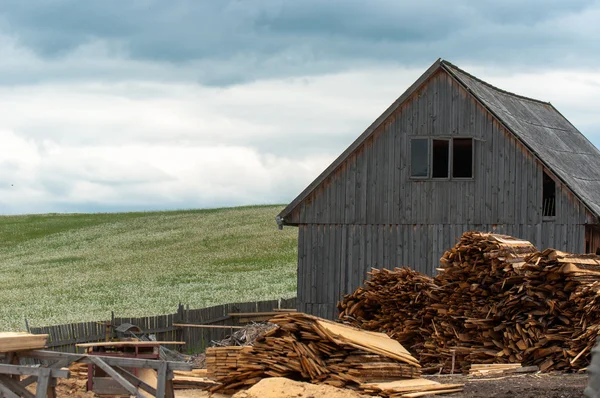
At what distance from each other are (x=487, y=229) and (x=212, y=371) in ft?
37.4

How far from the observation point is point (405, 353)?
18.1m

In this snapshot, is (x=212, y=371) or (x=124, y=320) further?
(x=124, y=320)

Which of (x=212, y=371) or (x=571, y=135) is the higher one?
(x=571, y=135)

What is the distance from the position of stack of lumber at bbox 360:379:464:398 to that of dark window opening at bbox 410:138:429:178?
11.3 meters

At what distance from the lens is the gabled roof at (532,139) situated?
26.0 m

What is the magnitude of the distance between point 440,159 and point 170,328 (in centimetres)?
920

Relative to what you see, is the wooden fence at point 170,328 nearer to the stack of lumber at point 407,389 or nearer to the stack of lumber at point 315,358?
the stack of lumber at point 315,358

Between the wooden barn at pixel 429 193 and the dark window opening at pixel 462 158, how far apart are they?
0.09ft

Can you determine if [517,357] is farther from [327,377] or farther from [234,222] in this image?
[234,222]

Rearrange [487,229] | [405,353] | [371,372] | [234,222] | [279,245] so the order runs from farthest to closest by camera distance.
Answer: [234,222]
[279,245]
[487,229]
[405,353]
[371,372]

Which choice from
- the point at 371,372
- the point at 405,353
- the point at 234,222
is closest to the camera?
the point at 371,372

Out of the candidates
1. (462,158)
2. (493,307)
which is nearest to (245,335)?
(462,158)

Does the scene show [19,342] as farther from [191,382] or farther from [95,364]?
[191,382]

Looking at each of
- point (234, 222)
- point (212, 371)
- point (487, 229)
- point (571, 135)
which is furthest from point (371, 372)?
point (234, 222)
